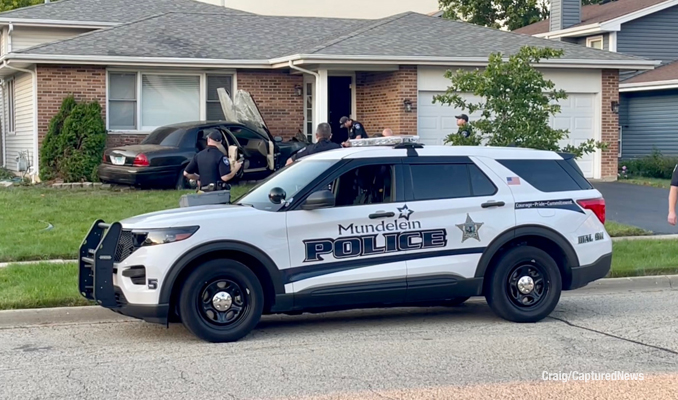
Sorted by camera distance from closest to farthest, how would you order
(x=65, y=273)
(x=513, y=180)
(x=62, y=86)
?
1. (x=513, y=180)
2. (x=65, y=273)
3. (x=62, y=86)

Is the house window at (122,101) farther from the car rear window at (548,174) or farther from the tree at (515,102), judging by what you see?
the car rear window at (548,174)

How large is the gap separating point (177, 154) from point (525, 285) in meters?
11.4

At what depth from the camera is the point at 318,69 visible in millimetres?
21359

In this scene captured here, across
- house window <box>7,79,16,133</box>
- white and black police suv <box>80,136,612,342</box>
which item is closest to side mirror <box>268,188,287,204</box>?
white and black police suv <box>80,136,612,342</box>

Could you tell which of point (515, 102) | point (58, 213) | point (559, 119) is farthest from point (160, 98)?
point (515, 102)

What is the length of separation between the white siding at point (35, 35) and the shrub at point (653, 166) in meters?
16.8

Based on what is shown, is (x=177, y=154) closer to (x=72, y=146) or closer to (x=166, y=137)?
(x=166, y=137)

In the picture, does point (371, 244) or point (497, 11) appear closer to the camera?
point (371, 244)

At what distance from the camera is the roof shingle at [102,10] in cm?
2788

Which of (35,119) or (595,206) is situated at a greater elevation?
(35,119)

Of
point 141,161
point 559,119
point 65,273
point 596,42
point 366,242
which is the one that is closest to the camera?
point 366,242

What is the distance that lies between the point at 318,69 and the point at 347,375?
49.6ft

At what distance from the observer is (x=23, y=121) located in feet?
78.3

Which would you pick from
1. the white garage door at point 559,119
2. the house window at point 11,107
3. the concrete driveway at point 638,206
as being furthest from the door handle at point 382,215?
the house window at point 11,107
